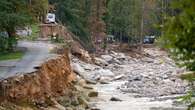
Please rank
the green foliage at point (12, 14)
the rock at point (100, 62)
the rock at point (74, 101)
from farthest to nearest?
the rock at point (100, 62), the green foliage at point (12, 14), the rock at point (74, 101)

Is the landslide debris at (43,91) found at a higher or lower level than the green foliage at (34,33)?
higher

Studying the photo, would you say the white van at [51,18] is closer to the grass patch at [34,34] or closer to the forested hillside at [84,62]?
the forested hillside at [84,62]

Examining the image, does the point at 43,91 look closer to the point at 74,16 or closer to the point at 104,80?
the point at 104,80

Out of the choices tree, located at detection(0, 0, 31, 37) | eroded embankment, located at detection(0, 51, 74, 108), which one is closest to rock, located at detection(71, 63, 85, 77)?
eroded embankment, located at detection(0, 51, 74, 108)

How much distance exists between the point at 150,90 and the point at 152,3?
58.1 metres

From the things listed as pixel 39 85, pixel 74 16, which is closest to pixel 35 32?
pixel 74 16

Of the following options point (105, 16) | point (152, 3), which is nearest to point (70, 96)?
point (105, 16)

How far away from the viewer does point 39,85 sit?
85.8 feet

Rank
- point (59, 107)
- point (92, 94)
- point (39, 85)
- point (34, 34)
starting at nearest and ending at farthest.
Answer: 1. point (39, 85)
2. point (59, 107)
3. point (92, 94)
4. point (34, 34)

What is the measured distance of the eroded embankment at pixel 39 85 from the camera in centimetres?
2258

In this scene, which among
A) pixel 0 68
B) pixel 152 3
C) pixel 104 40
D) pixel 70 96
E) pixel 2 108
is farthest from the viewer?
pixel 152 3

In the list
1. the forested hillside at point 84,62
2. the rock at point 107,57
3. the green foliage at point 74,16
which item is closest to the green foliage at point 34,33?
the forested hillside at point 84,62

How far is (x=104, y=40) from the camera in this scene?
78.6 m

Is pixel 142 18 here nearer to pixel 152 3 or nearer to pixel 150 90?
pixel 152 3
